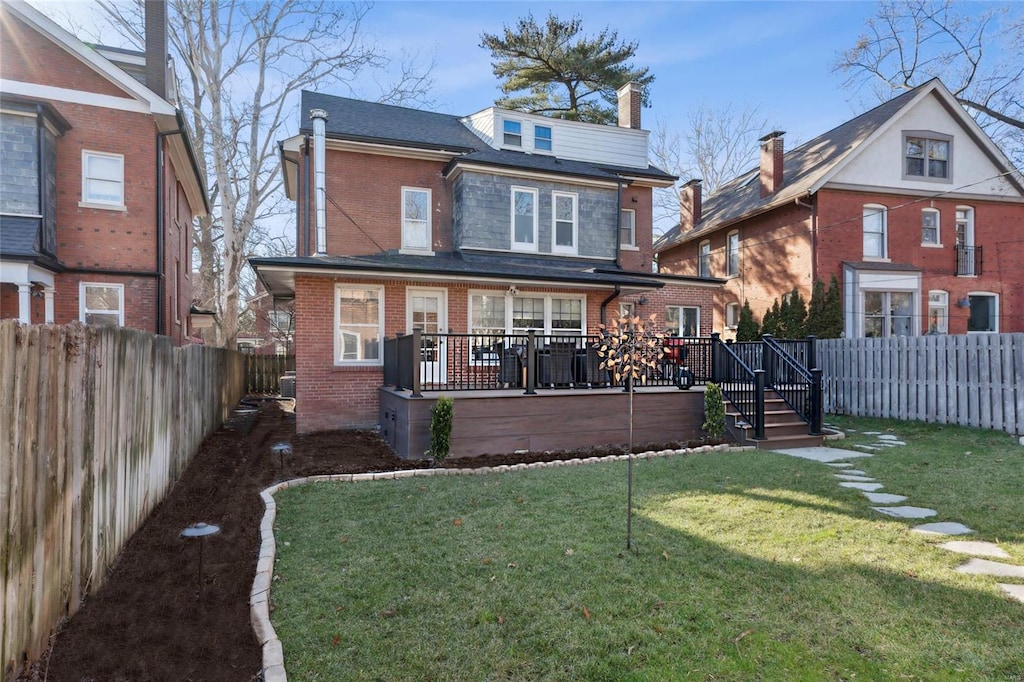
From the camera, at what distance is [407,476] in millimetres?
6969

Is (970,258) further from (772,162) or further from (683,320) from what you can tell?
(683,320)

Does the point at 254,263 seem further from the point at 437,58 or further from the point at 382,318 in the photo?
the point at 437,58

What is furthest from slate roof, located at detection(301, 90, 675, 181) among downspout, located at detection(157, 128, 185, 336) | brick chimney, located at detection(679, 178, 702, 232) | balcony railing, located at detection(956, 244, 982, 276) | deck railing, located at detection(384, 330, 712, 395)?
balcony railing, located at detection(956, 244, 982, 276)

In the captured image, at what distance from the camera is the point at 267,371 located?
21781 millimetres

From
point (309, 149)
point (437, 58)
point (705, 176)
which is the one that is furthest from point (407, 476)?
A: point (705, 176)

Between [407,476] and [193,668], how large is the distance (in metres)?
4.07

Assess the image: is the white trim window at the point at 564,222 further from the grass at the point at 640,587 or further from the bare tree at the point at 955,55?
the bare tree at the point at 955,55

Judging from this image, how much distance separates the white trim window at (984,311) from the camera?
1938cm

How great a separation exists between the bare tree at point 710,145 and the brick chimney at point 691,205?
21.7ft

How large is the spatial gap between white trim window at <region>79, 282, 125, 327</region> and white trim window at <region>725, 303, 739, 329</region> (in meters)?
19.9

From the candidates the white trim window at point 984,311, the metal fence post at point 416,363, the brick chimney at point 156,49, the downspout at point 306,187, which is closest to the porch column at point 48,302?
the downspout at point 306,187

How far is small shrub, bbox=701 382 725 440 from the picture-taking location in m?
9.13

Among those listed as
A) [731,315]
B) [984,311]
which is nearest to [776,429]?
[731,315]

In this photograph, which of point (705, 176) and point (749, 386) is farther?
point (705, 176)
